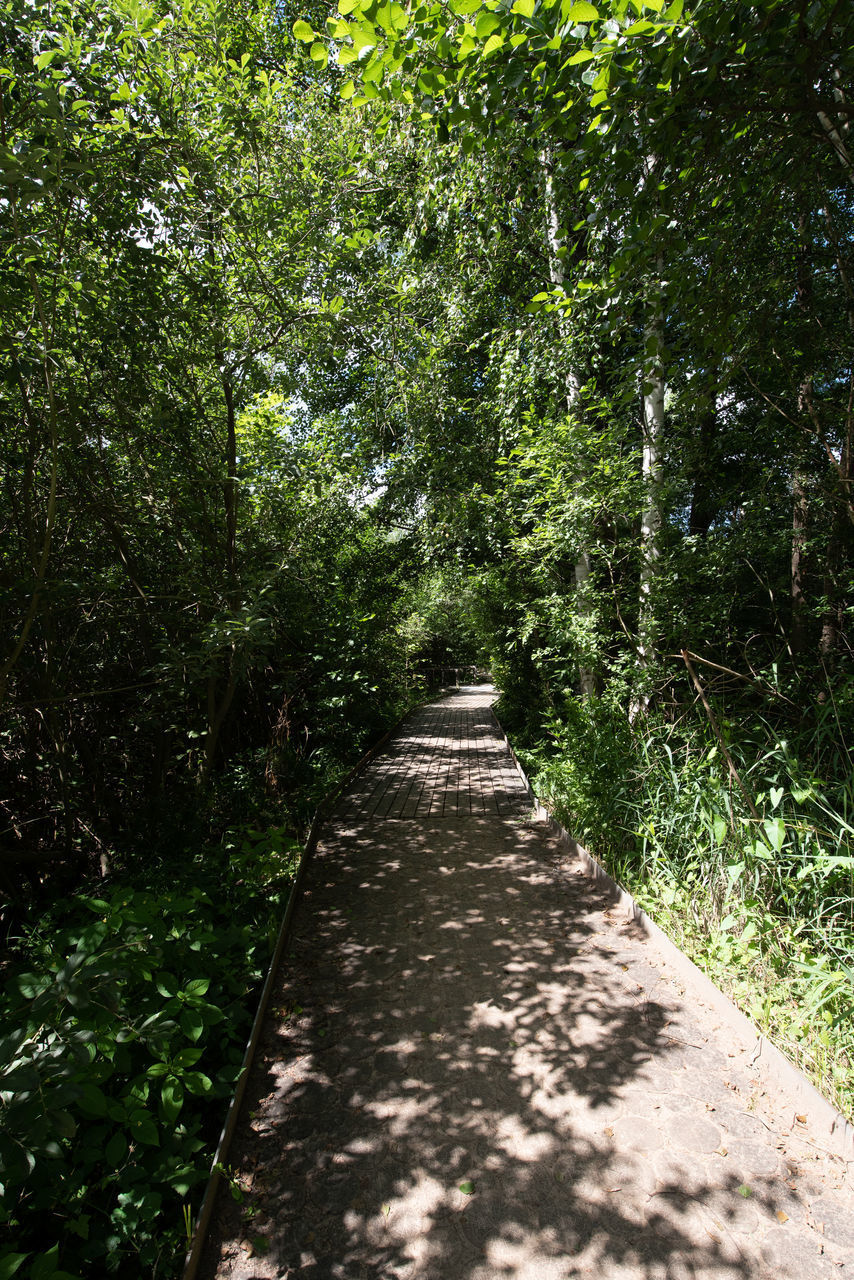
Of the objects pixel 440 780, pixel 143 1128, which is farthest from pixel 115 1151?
pixel 440 780

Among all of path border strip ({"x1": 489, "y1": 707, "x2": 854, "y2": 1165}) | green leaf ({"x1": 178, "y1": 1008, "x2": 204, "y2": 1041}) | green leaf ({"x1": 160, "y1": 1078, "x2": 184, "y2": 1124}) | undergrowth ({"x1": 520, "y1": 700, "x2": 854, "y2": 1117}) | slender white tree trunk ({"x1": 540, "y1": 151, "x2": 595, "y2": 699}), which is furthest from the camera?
slender white tree trunk ({"x1": 540, "y1": 151, "x2": 595, "y2": 699})

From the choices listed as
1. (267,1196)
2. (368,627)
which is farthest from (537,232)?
(267,1196)

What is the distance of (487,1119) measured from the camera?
105 inches

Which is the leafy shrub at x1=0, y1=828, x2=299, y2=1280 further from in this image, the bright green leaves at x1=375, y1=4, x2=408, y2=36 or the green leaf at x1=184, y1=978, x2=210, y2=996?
the bright green leaves at x1=375, y1=4, x2=408, y2=36

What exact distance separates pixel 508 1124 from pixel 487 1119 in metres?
0.10

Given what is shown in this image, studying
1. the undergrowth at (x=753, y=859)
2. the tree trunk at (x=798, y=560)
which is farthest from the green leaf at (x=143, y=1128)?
the tree trunk at (x=798, y=560)

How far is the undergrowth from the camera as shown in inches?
109

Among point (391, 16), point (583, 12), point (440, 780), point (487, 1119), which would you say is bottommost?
point (440, 780)

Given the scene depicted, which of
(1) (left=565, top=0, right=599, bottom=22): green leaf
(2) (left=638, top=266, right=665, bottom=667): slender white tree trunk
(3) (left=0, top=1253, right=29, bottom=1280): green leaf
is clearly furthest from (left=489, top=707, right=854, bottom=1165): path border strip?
(1) (left=565, top=0, right=599, bottom=22): green leaf

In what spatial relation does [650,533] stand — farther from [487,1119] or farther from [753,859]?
[487,1119]

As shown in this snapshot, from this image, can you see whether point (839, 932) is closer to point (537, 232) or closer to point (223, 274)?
point (223, 274)

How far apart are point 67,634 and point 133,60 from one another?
4.11 m

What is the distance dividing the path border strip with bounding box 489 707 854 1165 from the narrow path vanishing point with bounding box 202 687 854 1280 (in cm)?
7

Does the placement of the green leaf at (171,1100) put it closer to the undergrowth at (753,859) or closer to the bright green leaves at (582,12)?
the undergrowth at (753,859)
